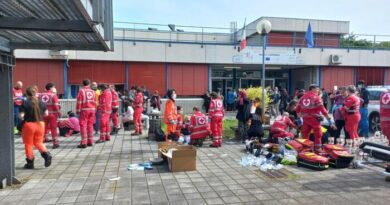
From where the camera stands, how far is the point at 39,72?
1897 centimetres

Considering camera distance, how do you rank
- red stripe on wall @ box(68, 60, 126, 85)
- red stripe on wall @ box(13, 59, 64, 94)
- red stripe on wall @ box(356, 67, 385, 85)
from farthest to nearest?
red stripe on wall @ box(356, 67, 385, 85) → red stripe on wall @ box(68, 60, 126, 85) → red stripe on wall @ box(13, 59, 64, 94)

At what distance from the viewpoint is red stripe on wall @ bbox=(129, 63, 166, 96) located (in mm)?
20359

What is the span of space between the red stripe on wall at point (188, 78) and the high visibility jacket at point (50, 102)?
11.3 m

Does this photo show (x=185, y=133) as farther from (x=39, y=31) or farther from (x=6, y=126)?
(x=39, y=31)

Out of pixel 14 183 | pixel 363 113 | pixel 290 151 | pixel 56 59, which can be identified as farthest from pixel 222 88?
pixel 14 183

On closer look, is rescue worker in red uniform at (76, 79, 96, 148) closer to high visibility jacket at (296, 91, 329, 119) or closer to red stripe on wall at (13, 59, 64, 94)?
high visibility jacket at (296, 91, 329, 119)

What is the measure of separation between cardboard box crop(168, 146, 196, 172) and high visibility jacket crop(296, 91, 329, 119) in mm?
3279

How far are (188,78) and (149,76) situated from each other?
2.53 m

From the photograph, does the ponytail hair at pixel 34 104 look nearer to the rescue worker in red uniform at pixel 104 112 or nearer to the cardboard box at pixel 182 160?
the cardboard box at pixel 182 160

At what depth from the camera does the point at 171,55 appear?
67.5ft

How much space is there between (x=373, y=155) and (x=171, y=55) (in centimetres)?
1546

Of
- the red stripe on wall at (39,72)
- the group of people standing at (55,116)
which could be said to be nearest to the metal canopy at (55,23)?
the group of people standing at (55,116)

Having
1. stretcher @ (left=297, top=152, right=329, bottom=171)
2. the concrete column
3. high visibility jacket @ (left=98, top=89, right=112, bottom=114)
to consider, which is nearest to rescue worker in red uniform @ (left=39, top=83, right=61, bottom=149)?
high visibility jacket @ (left=98, top=89, right=112, bottom=114)

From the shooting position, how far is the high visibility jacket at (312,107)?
8.11 metres
